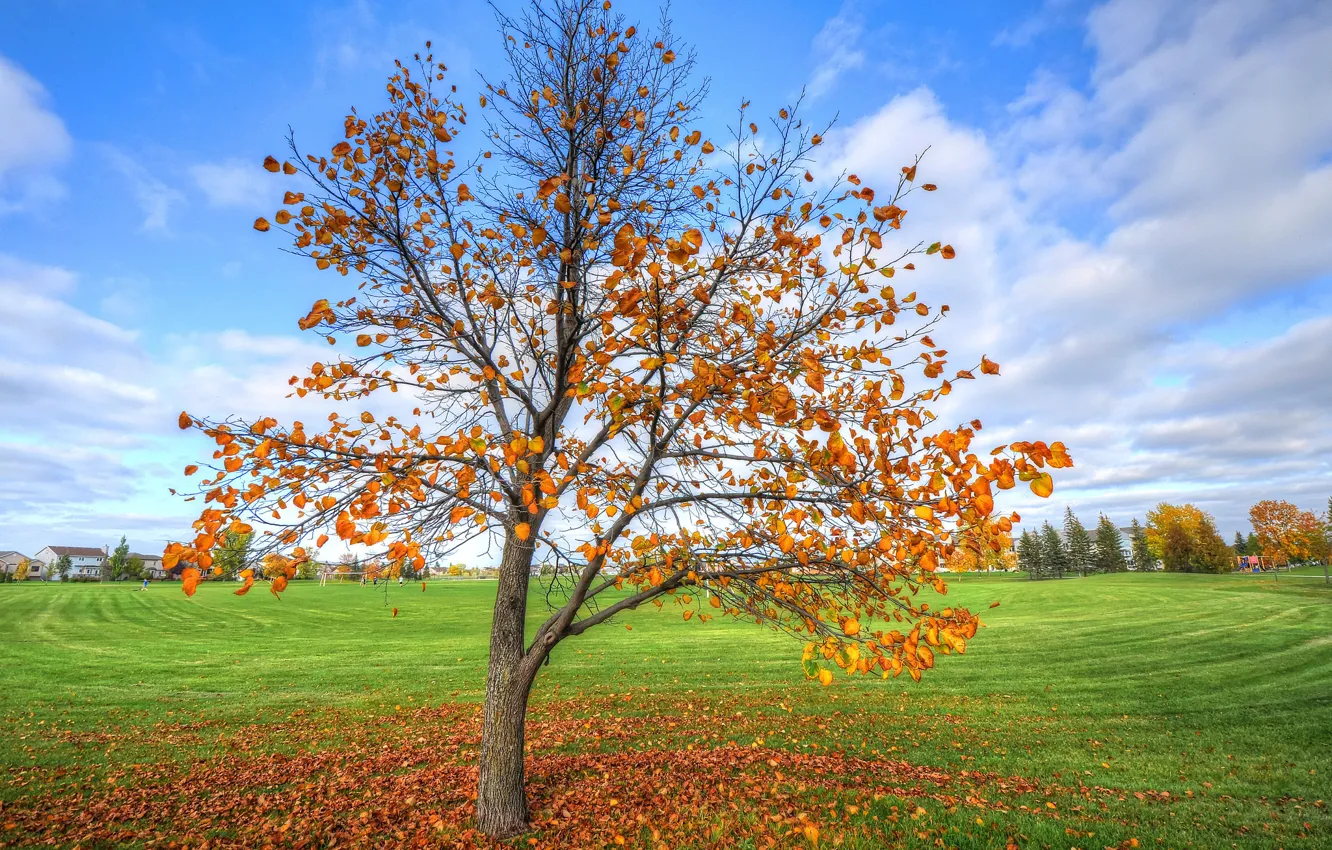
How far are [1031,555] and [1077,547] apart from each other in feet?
22.0

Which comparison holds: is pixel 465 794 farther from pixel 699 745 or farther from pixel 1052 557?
pixel 1052 557

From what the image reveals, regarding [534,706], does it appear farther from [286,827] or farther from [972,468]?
[972,468]

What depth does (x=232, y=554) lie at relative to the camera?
13.3ft

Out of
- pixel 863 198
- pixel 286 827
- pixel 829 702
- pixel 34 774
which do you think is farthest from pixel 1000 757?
pixel 34 774

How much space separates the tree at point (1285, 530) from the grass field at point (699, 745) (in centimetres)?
4576

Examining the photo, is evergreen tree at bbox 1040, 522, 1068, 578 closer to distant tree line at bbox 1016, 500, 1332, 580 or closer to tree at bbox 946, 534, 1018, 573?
distant tree line at bbox 1016, 500, 1332, 580

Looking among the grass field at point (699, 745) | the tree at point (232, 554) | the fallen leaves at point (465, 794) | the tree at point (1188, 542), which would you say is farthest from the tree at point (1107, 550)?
the tree at point (232, 554)

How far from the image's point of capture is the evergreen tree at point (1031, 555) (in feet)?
247

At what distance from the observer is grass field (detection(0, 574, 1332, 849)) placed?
6.07m

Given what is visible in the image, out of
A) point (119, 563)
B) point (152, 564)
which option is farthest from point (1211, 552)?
point (152, 564)

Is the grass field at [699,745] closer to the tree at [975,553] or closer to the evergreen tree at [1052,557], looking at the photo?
the tree at [975,553]

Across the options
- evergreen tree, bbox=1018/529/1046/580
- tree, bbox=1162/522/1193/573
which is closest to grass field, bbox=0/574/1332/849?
evergreen tree, bbox=1018/529/1046/580

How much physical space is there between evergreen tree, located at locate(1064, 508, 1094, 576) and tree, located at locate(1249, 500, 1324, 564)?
66.9 feet

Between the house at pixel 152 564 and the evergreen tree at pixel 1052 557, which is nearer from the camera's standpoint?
the evergreen tree at pixel 1052 557
